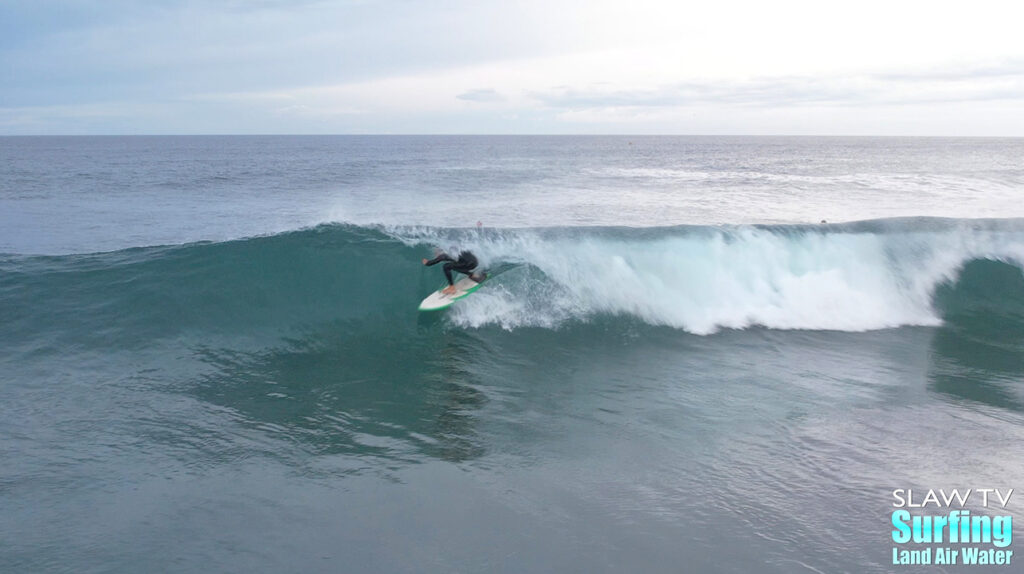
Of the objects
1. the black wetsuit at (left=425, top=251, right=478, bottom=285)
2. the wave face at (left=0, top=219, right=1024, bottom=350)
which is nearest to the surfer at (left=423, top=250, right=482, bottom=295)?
the black wetsuit at (left=425, top=251, right=478, bottom=285)

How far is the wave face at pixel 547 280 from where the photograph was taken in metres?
12.8

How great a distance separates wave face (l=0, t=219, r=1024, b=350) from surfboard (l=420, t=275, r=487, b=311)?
33 centimetres

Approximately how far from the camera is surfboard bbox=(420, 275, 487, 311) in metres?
12.8

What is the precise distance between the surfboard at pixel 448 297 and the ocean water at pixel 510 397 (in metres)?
0.29

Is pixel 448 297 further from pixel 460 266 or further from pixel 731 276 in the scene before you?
pixel 731 276

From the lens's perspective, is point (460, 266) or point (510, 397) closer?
point (510, 397)

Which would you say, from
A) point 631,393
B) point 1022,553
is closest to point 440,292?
point 631,393

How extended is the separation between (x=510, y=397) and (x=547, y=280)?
17.2 feet

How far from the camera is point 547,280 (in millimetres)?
14461

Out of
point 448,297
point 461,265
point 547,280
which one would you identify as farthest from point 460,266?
point 547,280

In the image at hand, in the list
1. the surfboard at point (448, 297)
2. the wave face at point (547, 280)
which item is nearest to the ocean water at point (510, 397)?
the wave face at point (547, 280)

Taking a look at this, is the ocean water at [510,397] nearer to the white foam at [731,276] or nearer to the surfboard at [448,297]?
the white foam at [731,276]

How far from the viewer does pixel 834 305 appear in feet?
46.6

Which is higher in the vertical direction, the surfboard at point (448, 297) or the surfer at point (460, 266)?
the surfer at point (460, 266)
